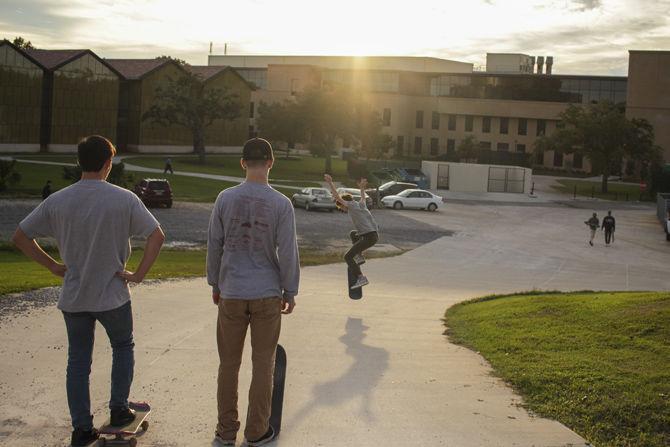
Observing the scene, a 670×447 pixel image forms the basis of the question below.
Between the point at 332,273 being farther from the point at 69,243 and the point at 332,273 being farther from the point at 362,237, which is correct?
the point at 69,243

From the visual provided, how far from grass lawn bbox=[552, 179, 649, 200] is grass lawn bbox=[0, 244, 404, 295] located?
48521mm

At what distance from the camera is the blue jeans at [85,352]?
5504mm

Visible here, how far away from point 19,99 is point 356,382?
228 ft

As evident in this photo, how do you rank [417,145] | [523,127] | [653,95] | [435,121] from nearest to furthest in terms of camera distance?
[653,95] < [523,127] < [435,121] < [417,145]

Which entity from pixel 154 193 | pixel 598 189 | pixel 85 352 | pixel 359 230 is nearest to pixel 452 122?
pixel 598 189

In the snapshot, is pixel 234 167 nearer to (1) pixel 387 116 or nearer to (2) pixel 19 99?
(2) pixel 19 99

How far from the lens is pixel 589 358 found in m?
8.12

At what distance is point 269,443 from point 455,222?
37.5m

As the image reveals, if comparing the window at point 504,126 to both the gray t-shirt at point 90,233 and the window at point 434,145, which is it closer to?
the window at point 434,145

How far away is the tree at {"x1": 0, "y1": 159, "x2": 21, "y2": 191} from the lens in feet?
133

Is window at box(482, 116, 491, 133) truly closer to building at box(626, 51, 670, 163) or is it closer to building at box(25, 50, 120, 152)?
building at box(626, 51, 670, 163)

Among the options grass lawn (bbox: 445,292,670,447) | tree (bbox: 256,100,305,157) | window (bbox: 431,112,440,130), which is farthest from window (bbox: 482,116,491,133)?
grass lawn (bbox: 445,292,670,447)

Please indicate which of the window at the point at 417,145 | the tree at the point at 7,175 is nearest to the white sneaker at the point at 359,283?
the tree at the point at 7,175

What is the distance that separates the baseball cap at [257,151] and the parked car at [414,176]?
6113cm
